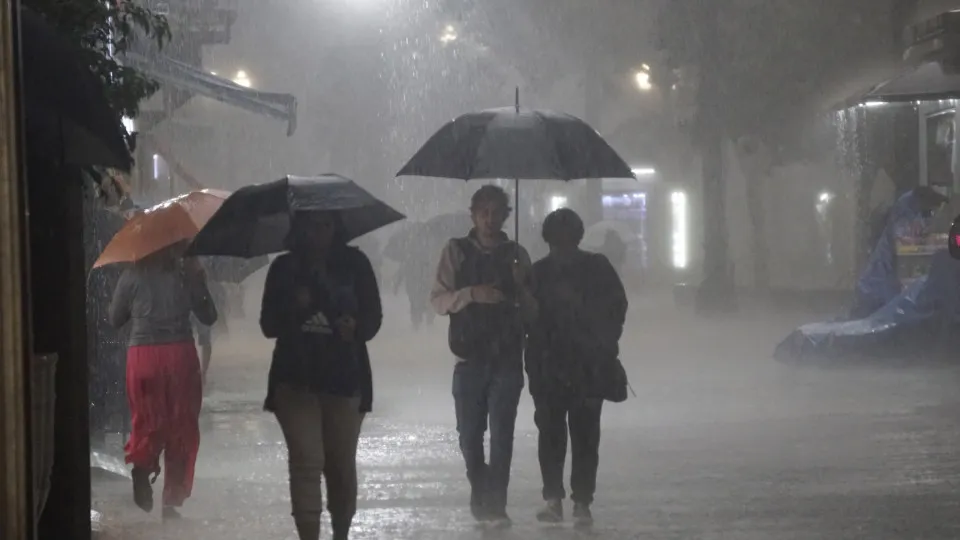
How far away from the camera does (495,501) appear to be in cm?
782

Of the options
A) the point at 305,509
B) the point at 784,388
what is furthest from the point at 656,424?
the point at 305,509

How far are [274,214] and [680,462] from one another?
451cm

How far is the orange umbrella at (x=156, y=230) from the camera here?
777 cm

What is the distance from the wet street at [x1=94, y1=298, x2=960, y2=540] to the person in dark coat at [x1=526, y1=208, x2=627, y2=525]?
23.4 inches

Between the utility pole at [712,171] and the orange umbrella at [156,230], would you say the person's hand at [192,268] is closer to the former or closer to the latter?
the orange umbrella at [156,230]

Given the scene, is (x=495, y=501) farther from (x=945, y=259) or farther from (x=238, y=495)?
(x=945, y=259)

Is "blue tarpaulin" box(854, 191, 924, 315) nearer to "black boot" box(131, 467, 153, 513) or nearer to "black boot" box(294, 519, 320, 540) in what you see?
"black boot" box(131, 467, 153, 513)

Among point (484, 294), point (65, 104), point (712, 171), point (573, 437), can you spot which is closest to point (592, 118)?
point (712, 171)

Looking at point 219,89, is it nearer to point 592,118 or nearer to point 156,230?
point 156,230

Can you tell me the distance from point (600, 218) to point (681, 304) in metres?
6.61

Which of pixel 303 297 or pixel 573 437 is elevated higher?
pixel 303 297

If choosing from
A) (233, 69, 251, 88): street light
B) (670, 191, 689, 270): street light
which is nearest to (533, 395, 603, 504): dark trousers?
(233, 69, 251, 88): street light

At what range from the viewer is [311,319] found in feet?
20.9

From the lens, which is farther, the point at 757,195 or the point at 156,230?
the point at 757,195
